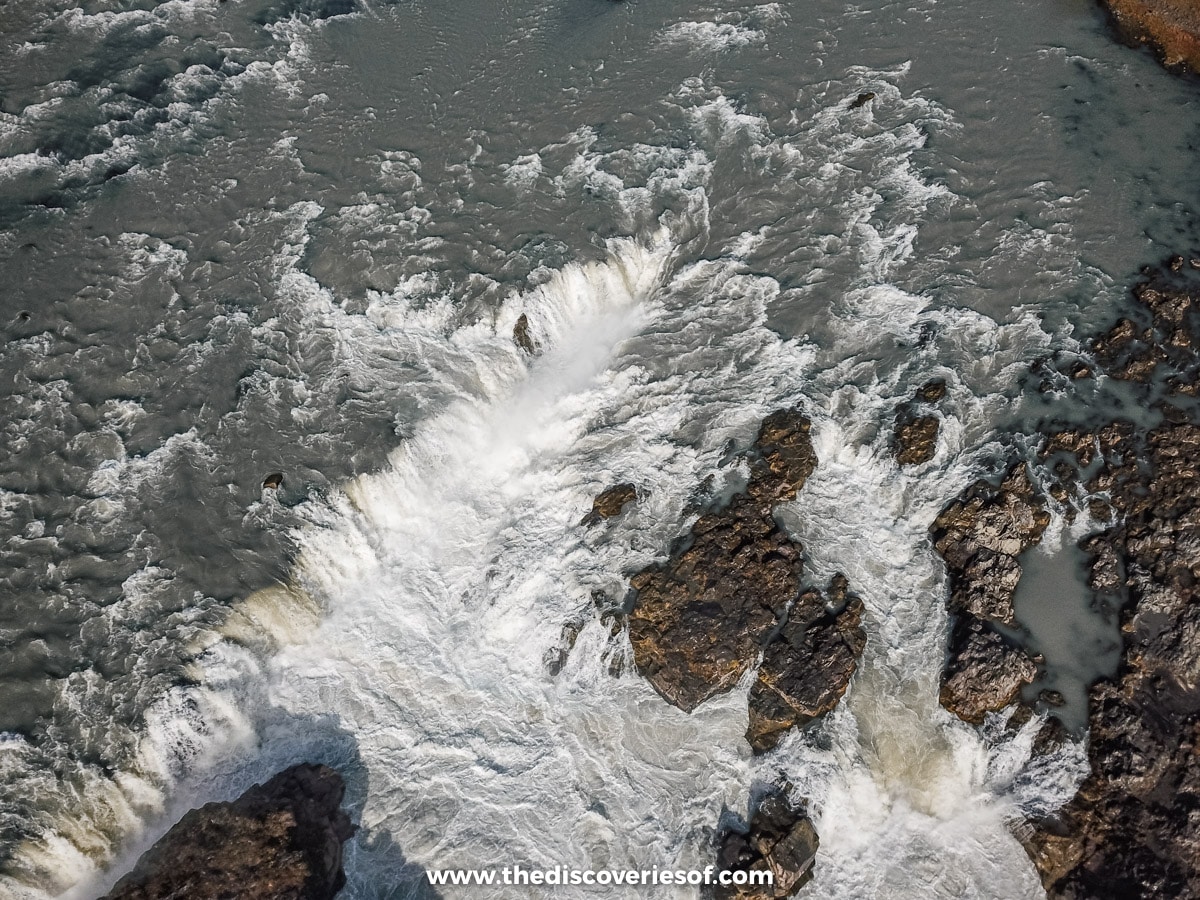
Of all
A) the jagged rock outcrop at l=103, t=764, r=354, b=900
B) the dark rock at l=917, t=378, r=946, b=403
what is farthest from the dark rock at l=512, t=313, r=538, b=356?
the jagged rock outcrop at l=103, t=764, r=354, b=900

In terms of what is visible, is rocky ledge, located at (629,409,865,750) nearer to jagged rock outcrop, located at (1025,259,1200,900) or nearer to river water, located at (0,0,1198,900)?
river water, located at (0,0,1198,900)

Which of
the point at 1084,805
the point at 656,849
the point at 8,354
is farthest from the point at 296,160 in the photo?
the point at 1084,805

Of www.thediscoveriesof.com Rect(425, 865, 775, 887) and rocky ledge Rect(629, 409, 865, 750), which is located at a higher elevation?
rocky ledge Rect(629, 409, 865, 750)

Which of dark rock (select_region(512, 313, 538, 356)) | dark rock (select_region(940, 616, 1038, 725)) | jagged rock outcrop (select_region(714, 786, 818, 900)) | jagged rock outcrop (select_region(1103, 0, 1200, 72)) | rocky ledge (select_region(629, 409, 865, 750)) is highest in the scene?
jagged rock outcrop (select_region(1103, 0, 1200, 72))

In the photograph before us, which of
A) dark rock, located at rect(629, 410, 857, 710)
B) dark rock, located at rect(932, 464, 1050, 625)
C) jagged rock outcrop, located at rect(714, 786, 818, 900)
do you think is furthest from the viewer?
dark rock, located at rect(932, 464, 1050, 625)

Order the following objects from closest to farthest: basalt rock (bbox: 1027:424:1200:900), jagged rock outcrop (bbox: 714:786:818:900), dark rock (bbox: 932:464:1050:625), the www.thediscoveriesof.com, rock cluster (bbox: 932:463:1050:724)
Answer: basalt rock (bbox: 1027:424:1200:900), jagged rock outcrop (bbox: 714:786:818:900), the www.thediscoveriesof.com, rock cluster (bbox: 932:463:1050:724), dark rock (bbox: 932:464:1050:625)

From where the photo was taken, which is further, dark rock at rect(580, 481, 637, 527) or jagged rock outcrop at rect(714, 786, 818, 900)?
dark rock at rect(580, 481, 637, 527)

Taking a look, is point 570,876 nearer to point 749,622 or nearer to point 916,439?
point 749,622
